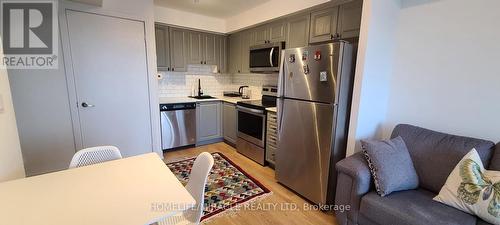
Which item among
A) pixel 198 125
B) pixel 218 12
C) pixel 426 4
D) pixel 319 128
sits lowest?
pixel 198 125

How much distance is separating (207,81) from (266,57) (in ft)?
5.10

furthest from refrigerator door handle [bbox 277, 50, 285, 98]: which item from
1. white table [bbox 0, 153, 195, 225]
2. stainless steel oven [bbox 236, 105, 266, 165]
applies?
white table [bbox 0, 153, 195, 225]

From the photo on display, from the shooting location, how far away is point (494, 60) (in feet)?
5.45

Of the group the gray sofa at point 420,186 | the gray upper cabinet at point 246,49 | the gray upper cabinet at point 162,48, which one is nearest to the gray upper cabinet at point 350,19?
the gray sofa at point 420,186

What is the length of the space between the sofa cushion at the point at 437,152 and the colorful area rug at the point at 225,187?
146cm

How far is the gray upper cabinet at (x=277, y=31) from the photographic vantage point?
3025 mm

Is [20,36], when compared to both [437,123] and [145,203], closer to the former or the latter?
[145,203]

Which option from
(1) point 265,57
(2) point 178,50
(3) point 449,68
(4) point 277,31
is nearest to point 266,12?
(4) point 277,31

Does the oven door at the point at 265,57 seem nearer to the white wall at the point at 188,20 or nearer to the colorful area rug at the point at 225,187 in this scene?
the white wall at the point at 188,20

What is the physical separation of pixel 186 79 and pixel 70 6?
6.48ft

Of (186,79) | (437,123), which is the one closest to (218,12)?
(186,79)

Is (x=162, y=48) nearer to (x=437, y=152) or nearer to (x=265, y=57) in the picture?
(x=265, y=57)

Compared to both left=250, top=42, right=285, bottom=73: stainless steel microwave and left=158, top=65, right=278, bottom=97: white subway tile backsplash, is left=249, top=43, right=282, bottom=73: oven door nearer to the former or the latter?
left=250, top=42, right=285, bottom=73: stainless steel microwave

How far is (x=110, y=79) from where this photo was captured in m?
2.65
